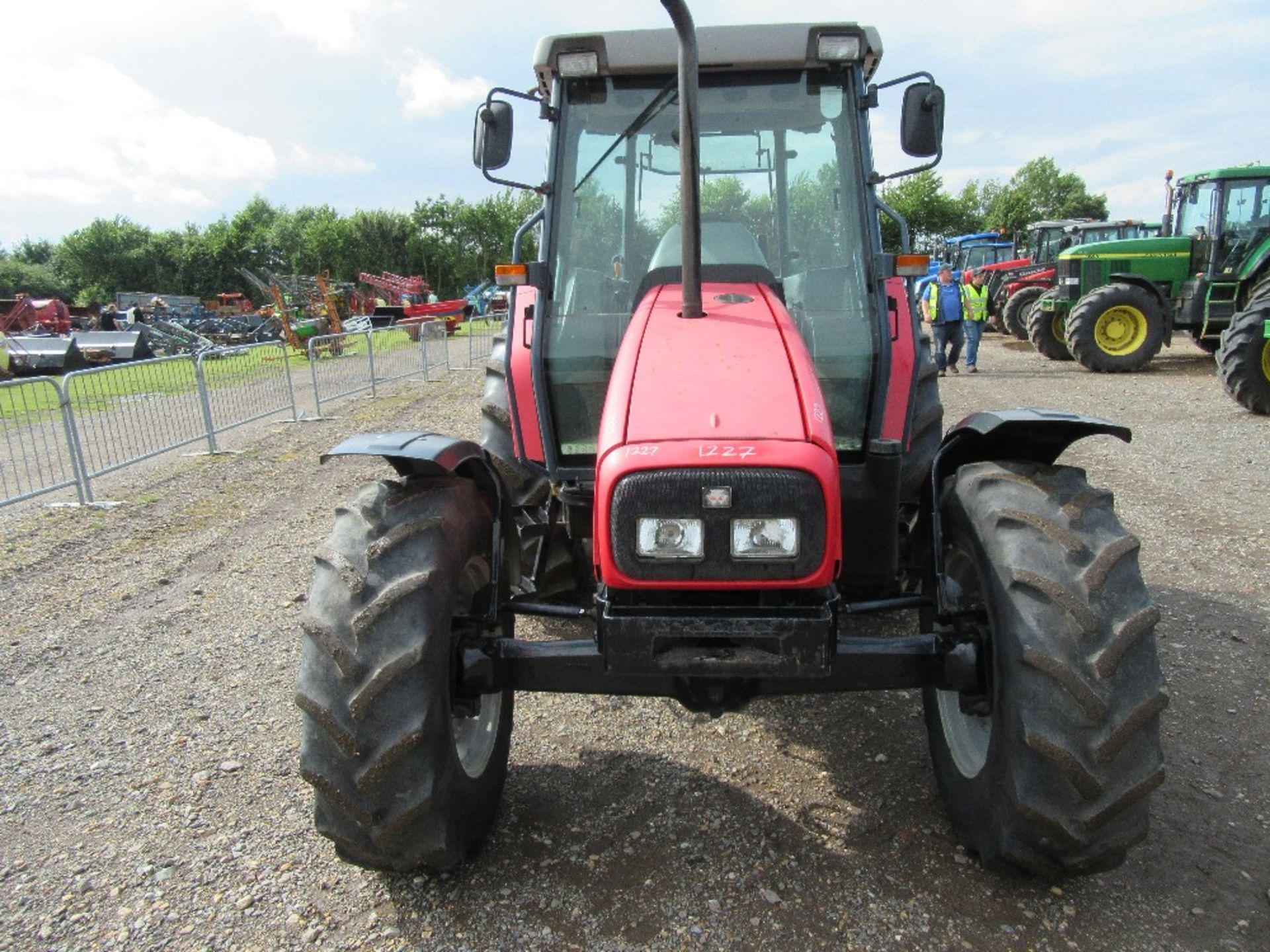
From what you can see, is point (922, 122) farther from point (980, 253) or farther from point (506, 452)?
point (980, 253)

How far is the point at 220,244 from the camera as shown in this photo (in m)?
64.1

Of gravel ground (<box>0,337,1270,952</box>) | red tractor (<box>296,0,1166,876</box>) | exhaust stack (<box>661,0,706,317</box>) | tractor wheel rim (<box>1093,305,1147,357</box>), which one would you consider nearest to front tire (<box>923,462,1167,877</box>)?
red tractor (<box>296,0,1166,876</box>)

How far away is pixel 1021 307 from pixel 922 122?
18019mm

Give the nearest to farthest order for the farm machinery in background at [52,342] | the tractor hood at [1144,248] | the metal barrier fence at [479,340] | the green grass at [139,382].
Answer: the green grass at [139,382]
the tractor hood at [1144,248]
the farm machinery in background at [52,342]
the metal barrier fence at [479,340]

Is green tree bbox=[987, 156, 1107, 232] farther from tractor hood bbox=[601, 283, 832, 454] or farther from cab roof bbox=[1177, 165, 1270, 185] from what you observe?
tractor hood bbox=[601, 283, 832, 454]

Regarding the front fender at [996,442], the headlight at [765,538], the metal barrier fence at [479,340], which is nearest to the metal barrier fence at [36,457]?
the headlight at [765,538]

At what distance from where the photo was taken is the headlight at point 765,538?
2242 mm

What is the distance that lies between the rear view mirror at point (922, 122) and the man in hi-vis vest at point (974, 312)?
11903mm

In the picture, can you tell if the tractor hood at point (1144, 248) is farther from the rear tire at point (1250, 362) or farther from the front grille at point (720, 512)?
the front grille at point (720, 512)

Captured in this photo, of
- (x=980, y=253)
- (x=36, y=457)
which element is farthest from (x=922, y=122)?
(x=980, y=253)

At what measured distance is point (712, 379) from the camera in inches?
100

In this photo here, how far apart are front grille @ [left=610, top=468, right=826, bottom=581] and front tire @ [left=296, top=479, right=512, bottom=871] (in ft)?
1.88

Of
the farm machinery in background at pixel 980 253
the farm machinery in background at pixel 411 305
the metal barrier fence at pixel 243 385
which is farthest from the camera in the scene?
the farm machinery in background at pixel 411 305

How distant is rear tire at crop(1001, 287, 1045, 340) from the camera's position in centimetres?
1942
